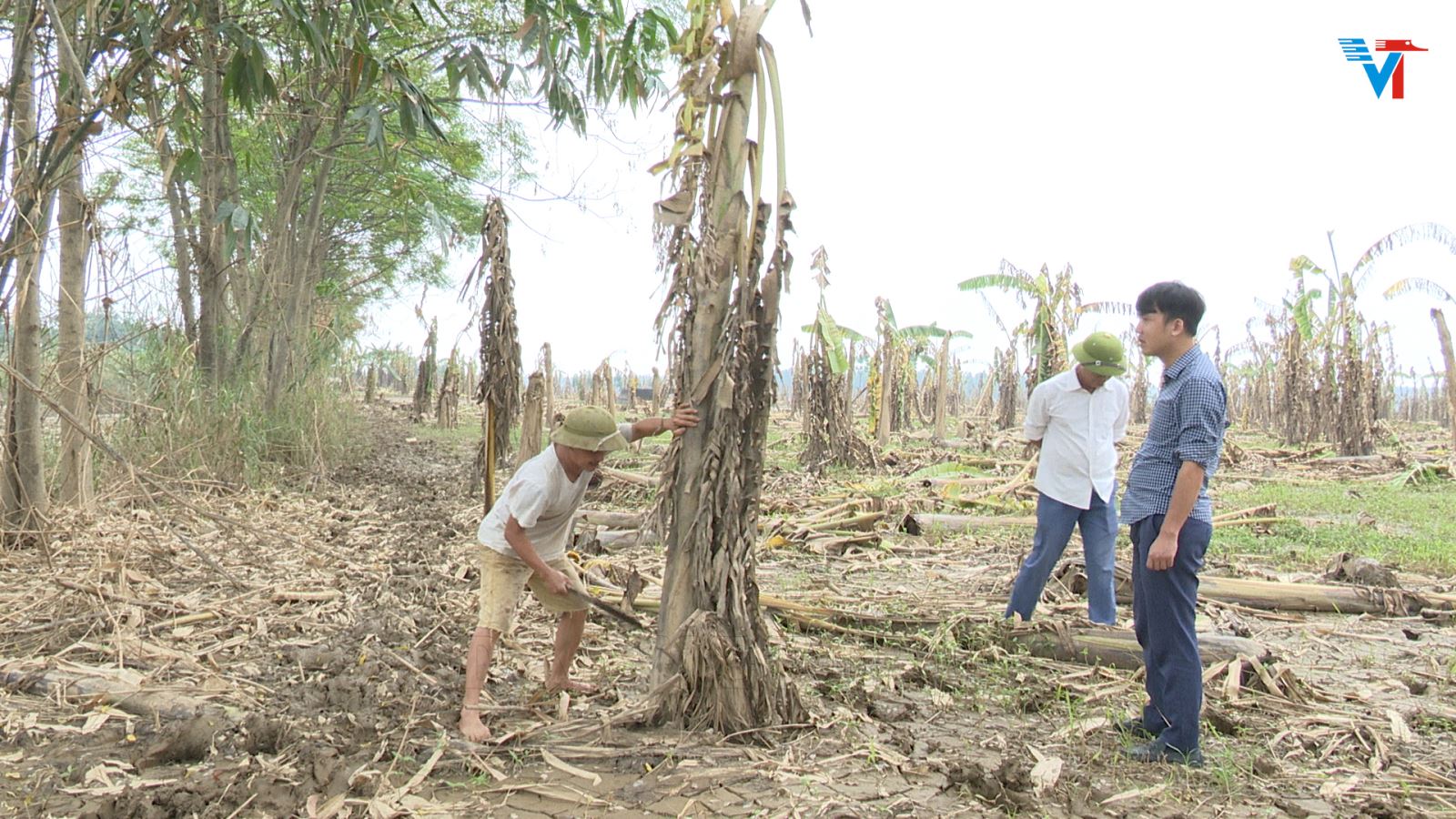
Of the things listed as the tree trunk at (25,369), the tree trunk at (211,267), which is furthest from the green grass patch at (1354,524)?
the tree trunk at (211,267)

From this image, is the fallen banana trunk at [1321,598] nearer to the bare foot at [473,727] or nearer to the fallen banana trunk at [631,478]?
the bare foot at [473,727]

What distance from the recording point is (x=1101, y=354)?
4.84 metres

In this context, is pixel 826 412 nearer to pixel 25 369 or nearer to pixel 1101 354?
pixel 1101 354

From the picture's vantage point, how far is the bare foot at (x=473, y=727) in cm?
342

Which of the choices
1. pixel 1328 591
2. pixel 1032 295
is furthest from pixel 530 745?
pixel 1032 295

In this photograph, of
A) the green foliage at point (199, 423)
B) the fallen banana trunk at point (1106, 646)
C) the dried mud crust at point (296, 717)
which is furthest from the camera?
the green foliage at point (199, 423)

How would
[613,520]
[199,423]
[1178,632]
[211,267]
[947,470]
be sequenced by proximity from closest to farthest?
[1178,632] → [613,520] → [199,423] → [211,267] → [947,470]

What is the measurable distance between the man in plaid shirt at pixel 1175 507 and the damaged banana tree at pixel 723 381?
1.28 m

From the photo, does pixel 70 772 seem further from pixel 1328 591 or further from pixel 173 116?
pixel 1328 591

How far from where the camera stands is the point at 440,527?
830 cm

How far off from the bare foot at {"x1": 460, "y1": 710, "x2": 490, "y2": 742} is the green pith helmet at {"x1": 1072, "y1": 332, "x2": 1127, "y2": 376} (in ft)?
10.7

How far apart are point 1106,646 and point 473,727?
9.46 feet

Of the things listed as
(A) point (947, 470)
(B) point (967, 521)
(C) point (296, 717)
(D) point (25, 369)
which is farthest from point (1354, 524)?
(D) point (25, 369)

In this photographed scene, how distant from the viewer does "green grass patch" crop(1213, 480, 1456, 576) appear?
24.5 feet
